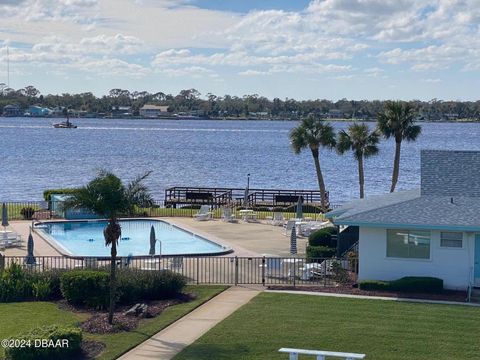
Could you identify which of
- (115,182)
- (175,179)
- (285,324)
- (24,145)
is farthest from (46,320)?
(24,145)

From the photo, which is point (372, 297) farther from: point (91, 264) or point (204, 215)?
point (204, 215)

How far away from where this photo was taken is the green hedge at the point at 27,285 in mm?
27016

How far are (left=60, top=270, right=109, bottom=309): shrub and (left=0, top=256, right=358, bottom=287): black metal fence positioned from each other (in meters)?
2.13

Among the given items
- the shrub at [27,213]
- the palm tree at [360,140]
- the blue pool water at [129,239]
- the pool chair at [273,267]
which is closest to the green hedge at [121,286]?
the pool chair at [273,267]

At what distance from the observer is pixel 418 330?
75.0 ft

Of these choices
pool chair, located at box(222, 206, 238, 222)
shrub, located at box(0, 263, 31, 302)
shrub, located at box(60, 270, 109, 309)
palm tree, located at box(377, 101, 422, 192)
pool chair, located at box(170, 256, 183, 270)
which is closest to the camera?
shrub, located at box(60, 270, 109, 309)

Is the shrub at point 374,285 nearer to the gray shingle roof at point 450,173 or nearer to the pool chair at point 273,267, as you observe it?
the pool chair at point 273,267

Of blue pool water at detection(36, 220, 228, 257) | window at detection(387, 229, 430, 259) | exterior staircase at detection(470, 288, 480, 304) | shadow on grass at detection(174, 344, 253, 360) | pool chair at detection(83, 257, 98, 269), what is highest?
window at detection(387, 229, 430, 259)

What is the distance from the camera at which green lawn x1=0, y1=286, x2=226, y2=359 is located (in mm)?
21792

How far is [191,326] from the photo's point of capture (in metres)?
23.4

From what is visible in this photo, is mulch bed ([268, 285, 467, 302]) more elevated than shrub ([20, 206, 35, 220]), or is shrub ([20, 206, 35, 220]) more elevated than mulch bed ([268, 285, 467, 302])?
shrub ([20, 206, 35, 220])

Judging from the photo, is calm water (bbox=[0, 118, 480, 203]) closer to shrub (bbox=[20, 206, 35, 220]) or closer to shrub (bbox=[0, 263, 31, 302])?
shrub (bbox=[20, 206, 35, 220])

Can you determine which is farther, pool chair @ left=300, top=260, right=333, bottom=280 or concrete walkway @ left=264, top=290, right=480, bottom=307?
pool chair @ left=300, top=260, right=333, bottom=280

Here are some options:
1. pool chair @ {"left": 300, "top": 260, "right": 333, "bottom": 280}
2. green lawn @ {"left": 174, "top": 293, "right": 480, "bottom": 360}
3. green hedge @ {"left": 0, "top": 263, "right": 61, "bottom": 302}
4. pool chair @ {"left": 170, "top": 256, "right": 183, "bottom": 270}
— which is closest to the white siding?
pool chair @ {"left": 300, "top": 260, "right": 333, "bottom": 280}
